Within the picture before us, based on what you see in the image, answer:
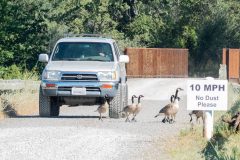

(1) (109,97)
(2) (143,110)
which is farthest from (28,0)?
(1) (109,97)

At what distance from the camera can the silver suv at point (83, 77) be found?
2308 centimetres

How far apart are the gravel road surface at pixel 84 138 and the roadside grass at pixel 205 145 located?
0.26m

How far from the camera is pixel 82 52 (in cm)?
2423

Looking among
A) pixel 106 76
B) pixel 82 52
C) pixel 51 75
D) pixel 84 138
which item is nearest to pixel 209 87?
pixel 84 138

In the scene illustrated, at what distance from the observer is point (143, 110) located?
28.2m

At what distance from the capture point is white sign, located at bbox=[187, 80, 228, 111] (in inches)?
639

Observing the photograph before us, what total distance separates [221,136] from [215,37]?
1741 inches

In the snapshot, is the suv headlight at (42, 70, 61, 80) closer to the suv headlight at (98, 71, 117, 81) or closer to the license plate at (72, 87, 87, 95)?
the license plate at (72, 87, 87, 95)

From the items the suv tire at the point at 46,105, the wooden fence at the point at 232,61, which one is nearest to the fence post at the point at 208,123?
the suv tire at the point at 46,105

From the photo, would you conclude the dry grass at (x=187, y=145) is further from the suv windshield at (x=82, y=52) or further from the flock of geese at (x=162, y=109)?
the suv windshield at (x=82, y=52)

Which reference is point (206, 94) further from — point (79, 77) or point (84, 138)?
point (79, 77)

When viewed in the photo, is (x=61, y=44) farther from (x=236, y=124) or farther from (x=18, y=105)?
(x=236, y=124)

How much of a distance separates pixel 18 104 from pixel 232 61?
26255 millimetres

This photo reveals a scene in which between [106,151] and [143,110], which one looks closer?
[106,151]
